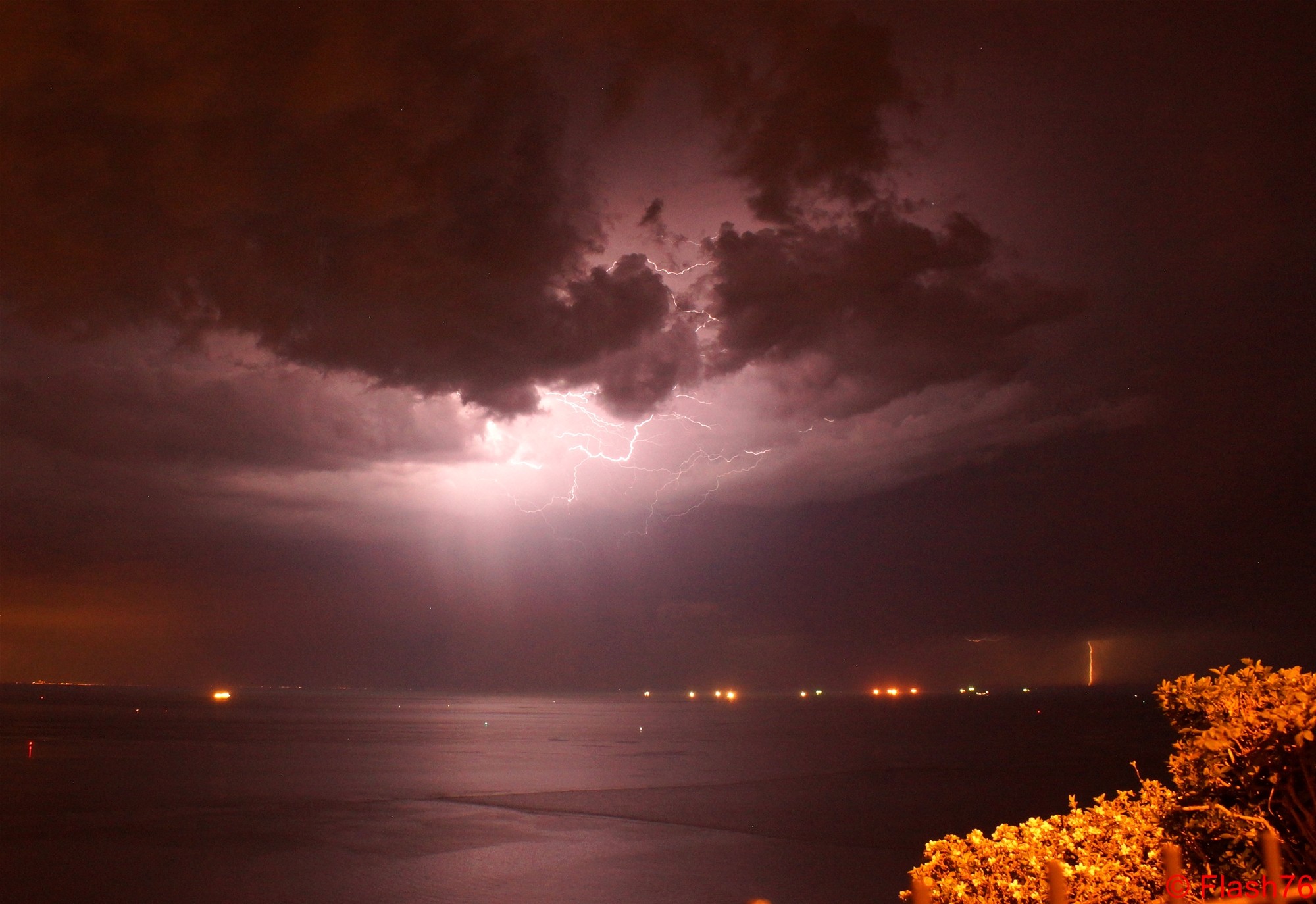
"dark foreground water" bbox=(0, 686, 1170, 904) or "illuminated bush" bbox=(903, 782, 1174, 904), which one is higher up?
"illuminated bush" bbox=(903, 782, 1174, 904)

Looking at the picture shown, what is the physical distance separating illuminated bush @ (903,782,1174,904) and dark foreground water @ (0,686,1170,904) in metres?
22.7

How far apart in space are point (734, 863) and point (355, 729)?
114 meters

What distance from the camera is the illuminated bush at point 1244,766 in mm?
8320

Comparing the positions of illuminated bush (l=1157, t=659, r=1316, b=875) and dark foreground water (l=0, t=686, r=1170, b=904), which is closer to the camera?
illuminated bush (l=1157, t=659, r=1316, b=875)

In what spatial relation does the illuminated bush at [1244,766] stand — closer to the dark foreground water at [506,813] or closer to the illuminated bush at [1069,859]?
the illuminated bush at [1069,859]

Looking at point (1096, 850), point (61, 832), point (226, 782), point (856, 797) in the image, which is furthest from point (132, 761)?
point (1096, 850)

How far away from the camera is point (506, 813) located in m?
53.5

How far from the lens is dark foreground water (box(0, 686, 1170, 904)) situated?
3569cm

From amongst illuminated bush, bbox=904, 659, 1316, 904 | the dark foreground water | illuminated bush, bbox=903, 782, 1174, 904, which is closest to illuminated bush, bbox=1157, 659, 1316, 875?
illuminated bush, bbox=904, 659, 1316, 904

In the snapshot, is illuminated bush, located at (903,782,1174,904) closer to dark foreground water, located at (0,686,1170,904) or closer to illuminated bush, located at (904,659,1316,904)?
illuminated bush, located at (904,659,1316,904)

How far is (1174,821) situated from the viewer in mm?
10039

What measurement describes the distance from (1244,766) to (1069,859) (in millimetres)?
4514

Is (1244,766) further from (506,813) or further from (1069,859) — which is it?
(506,813)

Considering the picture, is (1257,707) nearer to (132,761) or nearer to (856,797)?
(856,797)
